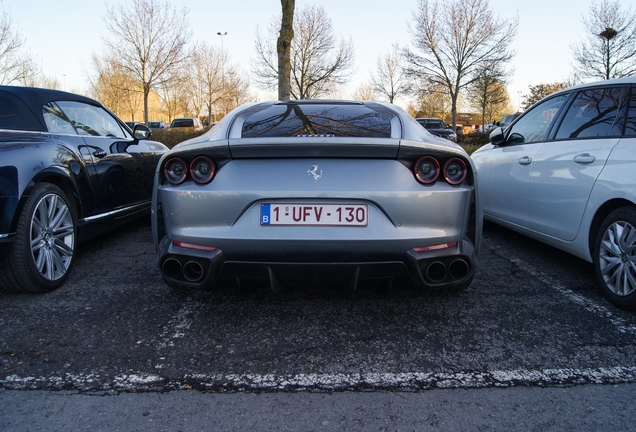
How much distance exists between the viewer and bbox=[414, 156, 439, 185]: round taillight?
98.3 inches

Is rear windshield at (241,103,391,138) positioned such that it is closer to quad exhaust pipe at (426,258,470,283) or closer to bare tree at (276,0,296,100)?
quad exhaust pipe at (426,258,470,283)

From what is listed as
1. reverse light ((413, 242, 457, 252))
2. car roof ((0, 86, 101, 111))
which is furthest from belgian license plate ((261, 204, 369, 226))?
car roof ((0, 86, 101, 111))

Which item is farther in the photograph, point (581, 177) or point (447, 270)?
point (581, 177)

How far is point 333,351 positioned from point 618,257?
6.31 feet

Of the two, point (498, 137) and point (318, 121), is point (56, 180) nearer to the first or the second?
point (318, 121)

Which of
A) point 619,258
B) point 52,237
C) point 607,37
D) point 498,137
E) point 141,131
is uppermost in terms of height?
point 607,37

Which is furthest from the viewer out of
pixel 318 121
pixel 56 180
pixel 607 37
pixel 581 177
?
pixel 607 37

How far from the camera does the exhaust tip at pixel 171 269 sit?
8.57 feet

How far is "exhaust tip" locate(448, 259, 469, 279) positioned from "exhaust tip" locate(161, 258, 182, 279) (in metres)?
1.46

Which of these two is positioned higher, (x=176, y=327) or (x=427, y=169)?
(x=427, y=169)

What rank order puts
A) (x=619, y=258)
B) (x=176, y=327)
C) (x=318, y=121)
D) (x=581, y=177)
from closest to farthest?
(x=176, y=327)
(x=318, y=121)
(x=619, y=258)
(x=581, y=177)

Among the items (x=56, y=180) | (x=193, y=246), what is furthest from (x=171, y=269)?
(x=56, y=180)

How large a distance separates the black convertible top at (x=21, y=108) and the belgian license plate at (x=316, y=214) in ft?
8.03

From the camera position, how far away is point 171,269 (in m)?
2.64
